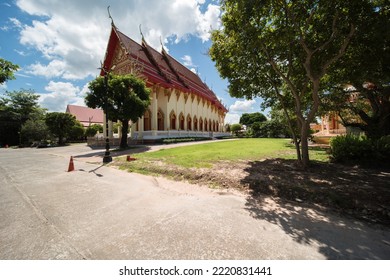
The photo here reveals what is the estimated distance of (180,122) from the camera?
1225 inches

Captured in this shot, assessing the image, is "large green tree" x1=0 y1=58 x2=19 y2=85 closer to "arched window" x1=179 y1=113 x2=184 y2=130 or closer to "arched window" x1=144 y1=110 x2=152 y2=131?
"arched window" x1=144 y1=110 x2=152 y2=131

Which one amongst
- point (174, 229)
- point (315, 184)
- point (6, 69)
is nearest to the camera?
point (174, 229)

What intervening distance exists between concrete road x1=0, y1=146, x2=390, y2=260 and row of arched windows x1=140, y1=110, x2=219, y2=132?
66.9 feet

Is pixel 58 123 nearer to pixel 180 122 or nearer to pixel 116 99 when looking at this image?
pixel 180 122

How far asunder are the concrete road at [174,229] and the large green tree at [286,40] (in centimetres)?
444

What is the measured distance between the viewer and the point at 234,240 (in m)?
2.81

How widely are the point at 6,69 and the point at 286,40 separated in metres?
13.9

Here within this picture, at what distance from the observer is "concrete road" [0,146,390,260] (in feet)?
8.36

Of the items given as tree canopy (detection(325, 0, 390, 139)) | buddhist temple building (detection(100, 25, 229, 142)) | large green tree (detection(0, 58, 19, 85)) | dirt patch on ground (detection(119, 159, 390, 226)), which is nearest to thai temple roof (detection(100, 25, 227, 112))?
buddhist temple building (detection(100, 25, 229, 142))

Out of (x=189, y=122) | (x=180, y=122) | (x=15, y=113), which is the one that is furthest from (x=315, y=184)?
(x=15, y=113)

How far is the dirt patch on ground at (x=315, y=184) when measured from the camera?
153 inches

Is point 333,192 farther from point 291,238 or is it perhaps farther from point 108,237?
point 108,237

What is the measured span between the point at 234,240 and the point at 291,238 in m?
0.93

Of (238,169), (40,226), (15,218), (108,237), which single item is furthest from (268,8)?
(15,218)
